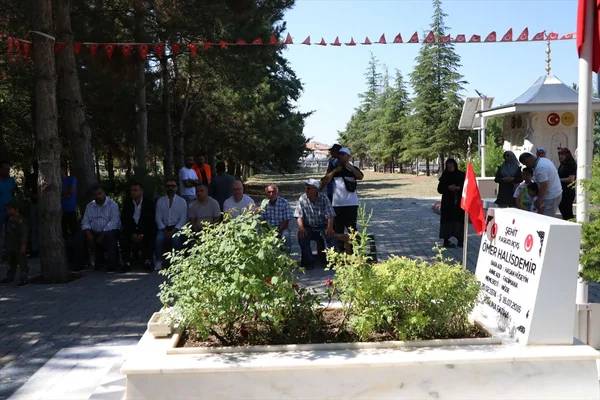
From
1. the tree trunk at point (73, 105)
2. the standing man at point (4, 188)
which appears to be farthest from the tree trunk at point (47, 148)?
the standing man at point (4, 188)

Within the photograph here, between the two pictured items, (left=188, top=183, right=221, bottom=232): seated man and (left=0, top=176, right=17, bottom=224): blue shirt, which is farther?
(left=0, top=176, right=17, bottom=224): blue shirt

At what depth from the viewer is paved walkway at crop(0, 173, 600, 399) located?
5.46 metres

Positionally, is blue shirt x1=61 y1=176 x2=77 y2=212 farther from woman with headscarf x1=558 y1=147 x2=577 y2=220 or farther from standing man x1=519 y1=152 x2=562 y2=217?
woman with headscarf x1=558 y1=147 x2=577 y2=220

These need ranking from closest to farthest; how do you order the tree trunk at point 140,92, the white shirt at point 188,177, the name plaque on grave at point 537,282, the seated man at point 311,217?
the name plaque on grave at point 537,282
the seated man at point 311,217
the white shirt at point 188,177
the tree trunk at point 140,92

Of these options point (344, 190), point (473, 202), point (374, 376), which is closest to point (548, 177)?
point (344, 190)

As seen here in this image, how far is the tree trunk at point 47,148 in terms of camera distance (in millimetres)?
9164

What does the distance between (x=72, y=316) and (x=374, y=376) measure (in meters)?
4.63

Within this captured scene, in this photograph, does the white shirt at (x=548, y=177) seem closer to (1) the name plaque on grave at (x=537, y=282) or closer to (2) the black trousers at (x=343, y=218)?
(2) the black trousers at (x=343, y=218)

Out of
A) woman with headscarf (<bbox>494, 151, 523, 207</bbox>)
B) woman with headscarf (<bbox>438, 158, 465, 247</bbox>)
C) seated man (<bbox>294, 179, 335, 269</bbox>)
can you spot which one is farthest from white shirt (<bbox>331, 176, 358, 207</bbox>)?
woman with headscarf (<bbox>494, 151, 523, 207</bbox>)

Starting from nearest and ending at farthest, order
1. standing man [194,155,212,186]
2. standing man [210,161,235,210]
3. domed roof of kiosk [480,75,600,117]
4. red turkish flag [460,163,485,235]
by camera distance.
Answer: red turkish flag [460,163,485,235]
standing man [210,161,235,210]
standing man [194,155,212,186]
domed roof of kiosk [480,75,600,117]

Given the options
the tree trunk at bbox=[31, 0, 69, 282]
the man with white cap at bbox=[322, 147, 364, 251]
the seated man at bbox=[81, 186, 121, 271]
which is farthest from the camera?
the seated man at bbox=[81, 186, 121, 271]

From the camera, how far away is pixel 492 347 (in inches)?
158

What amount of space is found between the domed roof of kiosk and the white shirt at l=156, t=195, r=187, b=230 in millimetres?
13511

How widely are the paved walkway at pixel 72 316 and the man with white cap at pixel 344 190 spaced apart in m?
0.98
